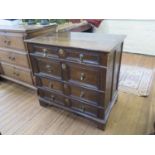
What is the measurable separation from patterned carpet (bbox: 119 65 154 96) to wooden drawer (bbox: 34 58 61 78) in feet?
3.56

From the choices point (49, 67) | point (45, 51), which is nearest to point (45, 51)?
point (45, 51)

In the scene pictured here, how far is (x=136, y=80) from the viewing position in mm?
2314

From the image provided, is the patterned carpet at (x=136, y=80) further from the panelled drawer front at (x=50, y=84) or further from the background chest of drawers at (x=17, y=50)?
the background chest of drawers at (x=17, y=50)

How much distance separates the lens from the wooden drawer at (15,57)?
6.01 feet

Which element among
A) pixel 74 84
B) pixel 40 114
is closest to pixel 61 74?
pixel 74 84

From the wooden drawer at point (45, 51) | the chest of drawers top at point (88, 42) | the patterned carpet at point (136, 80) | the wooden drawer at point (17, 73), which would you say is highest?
the chest of drawers top at point (88, 42)

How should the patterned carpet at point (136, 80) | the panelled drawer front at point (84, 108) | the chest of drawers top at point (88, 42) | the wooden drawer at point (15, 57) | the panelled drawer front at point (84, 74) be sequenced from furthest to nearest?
the patterned carpet at point (136, 80), the wooden drawer at point (15, 57), the panelled drawer front at point (84, 108), the panelled drawer front at point (84, 74), the chest of drawers top at point (88, 42)

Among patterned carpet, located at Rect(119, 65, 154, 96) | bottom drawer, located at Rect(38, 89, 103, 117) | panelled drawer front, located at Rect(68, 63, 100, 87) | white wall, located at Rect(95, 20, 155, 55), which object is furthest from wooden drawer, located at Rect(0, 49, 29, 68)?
white wall, located at Rect(95, 20, 155, 55)

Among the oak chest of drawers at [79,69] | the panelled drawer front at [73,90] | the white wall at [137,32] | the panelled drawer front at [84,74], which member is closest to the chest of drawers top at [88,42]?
the oak chest of drawers at [79,69]

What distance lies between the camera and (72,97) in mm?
1526

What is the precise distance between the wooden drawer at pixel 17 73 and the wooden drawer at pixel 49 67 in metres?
0.42

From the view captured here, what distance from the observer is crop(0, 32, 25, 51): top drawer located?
1685mm

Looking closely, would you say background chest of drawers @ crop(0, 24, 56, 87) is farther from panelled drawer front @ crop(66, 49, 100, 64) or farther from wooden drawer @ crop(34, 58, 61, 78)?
panelled drawer front @ crop(66, 49, 100, 64)
